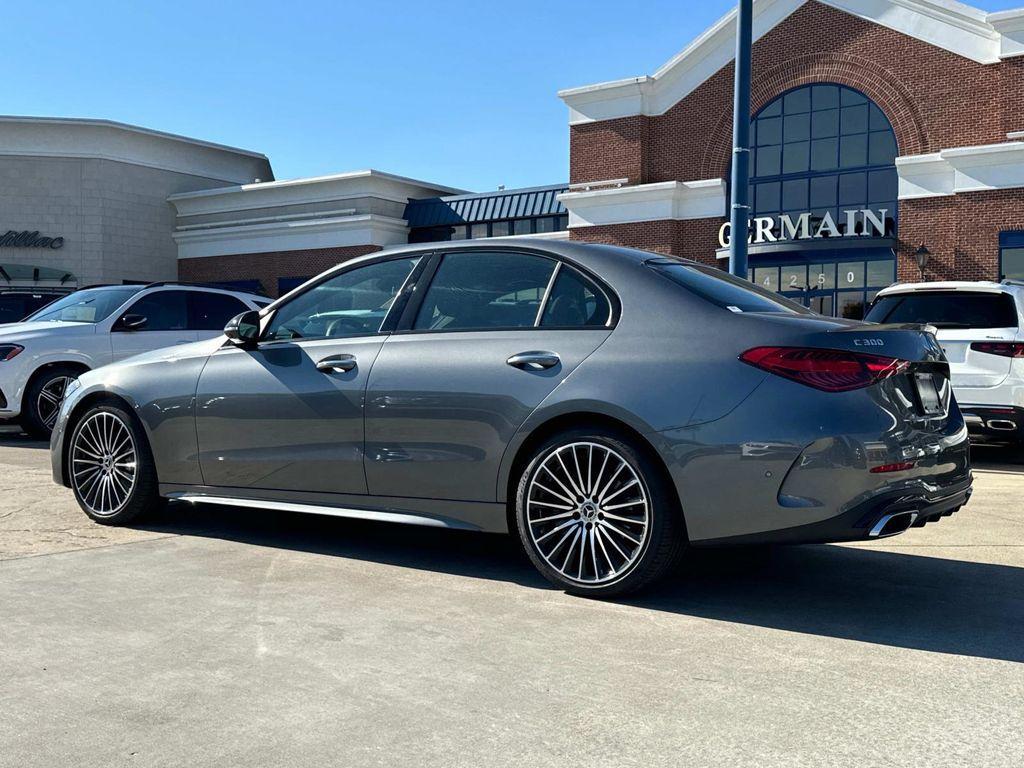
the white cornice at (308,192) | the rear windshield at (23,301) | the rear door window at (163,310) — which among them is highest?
the white cornice at (308,192)

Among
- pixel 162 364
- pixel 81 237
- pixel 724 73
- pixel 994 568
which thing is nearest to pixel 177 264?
pixel 81 237

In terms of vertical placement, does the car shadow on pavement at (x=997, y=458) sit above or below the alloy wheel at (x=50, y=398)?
below

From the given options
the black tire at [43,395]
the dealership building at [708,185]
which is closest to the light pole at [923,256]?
the dealership building at [708,185]

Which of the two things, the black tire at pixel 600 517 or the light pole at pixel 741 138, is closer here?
the black tire at pixel 600 517

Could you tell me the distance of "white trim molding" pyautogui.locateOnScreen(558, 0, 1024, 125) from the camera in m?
25.5

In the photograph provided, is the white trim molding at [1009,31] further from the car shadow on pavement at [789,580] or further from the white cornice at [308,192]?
the car shadow on pavement at [789,580]

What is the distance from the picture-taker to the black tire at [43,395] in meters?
11.5

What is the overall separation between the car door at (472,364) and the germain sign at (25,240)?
35667 mm

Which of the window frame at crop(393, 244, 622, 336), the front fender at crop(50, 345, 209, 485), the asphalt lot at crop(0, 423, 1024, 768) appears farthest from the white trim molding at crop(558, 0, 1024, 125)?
the front fender at crop(50, 345, 209, 485)

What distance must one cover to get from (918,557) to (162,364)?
4.34m

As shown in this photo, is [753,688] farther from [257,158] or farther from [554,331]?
[257,158]

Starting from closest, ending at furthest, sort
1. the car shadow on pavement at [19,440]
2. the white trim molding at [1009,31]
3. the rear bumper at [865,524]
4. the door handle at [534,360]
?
the rear bumper at [865,524] → the door handle at [534,360] → the car shadow on pavement at [19,440] → the white trim molding at [1009,31]

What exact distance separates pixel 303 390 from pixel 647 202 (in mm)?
25675

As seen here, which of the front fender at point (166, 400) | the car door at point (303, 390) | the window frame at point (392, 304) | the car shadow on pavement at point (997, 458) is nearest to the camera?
the car door at point (303, 390)
